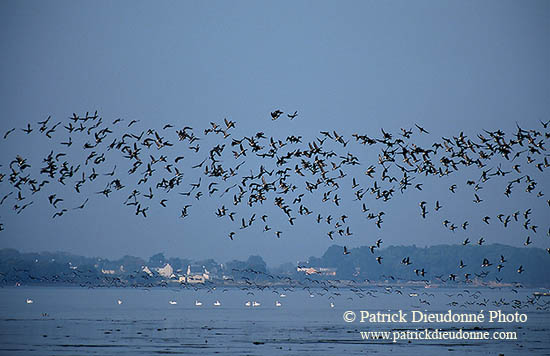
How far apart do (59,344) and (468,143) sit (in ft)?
131

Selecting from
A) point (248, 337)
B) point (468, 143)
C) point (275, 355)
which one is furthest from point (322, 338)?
point (468, 143)

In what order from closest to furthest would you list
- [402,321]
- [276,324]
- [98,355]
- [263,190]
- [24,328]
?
[263,190] < [98,355] < [24,328] < [276,324] < [402,321]

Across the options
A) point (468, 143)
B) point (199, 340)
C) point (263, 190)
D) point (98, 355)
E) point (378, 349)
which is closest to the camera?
point (468, 143)

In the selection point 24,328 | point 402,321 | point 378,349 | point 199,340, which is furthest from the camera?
point 402,321

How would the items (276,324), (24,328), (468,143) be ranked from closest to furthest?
(468,143) < (24,328) < (276,324)

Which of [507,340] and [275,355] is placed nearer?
[275,355]

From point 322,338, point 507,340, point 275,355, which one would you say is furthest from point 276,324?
point 275,355

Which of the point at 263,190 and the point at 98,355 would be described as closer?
the point at 263,190

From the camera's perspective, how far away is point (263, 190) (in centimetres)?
5922

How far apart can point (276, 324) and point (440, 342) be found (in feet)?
107

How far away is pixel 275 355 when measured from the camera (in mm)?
65938

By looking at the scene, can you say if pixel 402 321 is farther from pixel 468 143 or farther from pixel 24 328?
pixel 468 143

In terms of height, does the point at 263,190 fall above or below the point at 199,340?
above

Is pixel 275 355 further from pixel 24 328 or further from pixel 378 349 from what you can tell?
pixel 24 328
